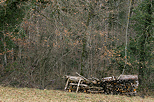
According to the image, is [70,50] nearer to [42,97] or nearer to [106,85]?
[106,85]

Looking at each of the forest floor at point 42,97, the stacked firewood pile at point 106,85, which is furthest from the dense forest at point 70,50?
the forest floor at point 42,97

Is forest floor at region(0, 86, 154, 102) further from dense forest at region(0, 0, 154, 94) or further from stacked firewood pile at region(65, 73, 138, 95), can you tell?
dense forest at region(0, 0, 154, 94)

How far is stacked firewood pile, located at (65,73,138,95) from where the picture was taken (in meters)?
12.1

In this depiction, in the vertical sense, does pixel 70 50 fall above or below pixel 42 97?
above

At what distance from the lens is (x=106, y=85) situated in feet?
39.9

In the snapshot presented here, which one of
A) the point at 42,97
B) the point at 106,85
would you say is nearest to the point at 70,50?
the point at 106,85

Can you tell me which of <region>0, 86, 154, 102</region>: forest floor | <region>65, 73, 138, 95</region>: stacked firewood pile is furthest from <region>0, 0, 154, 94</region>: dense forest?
<region>0, 86, 154, 102</region>: forest floor

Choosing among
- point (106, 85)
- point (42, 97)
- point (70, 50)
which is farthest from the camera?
point (70, 50)

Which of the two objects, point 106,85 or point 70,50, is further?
point 70,50

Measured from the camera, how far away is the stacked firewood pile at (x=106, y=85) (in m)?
12.1

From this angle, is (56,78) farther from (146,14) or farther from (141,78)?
(146,14)

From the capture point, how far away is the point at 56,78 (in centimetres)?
1559

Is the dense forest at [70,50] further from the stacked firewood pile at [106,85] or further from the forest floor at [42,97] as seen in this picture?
the forest floor at [42,97]

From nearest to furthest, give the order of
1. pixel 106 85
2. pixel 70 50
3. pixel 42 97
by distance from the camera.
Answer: pixel 42 97
pixel 106 85
pixel 70 50
